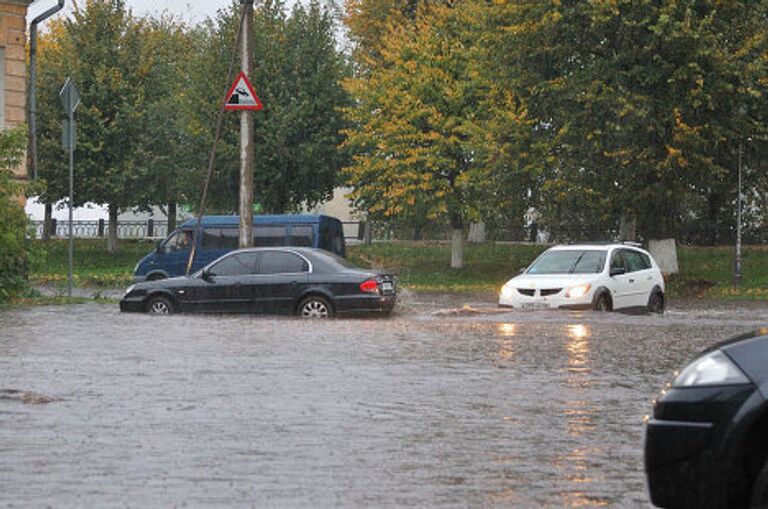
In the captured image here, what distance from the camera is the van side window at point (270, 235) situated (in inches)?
1512

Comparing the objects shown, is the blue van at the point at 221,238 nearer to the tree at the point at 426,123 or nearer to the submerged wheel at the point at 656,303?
the tree at the point at 426,123

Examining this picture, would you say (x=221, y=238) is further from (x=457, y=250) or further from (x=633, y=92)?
(x=457, y=250)

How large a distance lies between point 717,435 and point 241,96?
71.8ft

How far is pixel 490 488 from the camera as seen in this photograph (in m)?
8.35

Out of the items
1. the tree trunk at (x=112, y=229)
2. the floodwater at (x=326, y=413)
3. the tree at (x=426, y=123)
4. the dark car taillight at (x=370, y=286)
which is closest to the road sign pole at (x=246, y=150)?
the dark car taillight at (x=370, y=286)

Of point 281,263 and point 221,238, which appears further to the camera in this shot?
point 221,238

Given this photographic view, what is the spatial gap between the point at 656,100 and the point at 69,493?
33.3 metres

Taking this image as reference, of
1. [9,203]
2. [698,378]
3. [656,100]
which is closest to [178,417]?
[698,378]

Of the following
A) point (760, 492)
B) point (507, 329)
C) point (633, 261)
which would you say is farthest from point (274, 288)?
point (760, 492)

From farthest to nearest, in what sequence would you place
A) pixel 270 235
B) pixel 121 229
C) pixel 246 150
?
pixel 121 229
pixel 270 235
pixel 246 150

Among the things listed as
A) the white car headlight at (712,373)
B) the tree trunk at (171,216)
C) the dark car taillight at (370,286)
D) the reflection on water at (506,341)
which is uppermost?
the tree trunk at (171,216)

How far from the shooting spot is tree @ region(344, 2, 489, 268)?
47719 millimetres

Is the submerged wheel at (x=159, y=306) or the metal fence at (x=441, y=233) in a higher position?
the metal fence at (x=441, y=233)

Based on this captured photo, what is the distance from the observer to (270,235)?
38469mm
